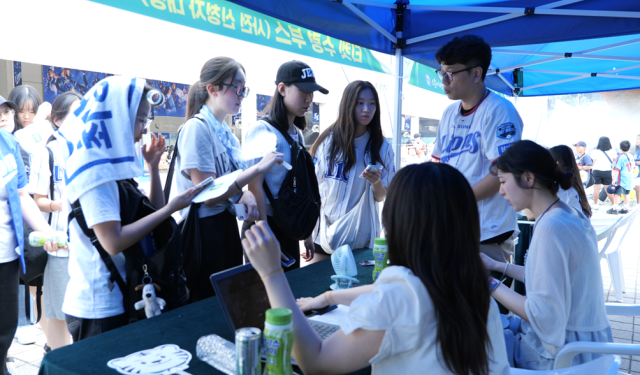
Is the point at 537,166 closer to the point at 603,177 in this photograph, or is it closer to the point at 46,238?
the point at 46,238

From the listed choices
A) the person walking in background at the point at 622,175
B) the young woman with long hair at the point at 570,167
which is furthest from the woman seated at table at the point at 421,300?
the person walking in background at the point at 622,175

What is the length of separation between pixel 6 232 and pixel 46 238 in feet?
0.78

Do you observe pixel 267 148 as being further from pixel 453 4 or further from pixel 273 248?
pixel 453 4

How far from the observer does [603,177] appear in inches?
418

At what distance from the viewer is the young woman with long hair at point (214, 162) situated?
193cm

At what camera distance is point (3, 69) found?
6.08 metres

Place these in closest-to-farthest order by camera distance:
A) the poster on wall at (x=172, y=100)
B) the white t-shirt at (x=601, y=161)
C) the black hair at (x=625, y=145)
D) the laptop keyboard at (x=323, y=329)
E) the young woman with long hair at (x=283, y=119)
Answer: the laptop keyboard at (x=323, y=329) → the young woman with long hair at (x=283, y=119) → the poster on wall at (x=172, y=100) → the black hair at (x=625, y=145) → the white t-shirt at (x=601, y=161)

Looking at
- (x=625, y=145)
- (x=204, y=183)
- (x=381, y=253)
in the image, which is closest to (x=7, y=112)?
(x=204, y=183)

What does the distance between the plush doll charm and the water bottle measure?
4.07ft

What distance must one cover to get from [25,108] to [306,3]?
7.21 ft

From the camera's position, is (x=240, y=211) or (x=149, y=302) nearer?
(x=149, y=302)

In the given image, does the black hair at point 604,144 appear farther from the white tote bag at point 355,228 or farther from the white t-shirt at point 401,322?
the white t-shirt at point 401,322

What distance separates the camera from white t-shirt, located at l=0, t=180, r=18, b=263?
6.89ft

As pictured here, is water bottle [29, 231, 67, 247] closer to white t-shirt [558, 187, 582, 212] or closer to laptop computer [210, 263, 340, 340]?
laptop computer [210, 263, 340, 340]
